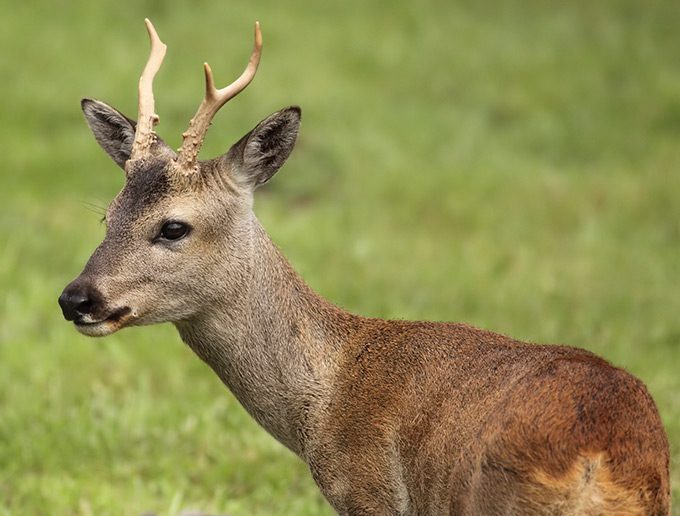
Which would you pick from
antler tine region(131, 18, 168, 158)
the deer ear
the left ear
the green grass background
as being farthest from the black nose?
the green grass background

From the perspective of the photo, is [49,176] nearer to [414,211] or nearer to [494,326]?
[414,211]

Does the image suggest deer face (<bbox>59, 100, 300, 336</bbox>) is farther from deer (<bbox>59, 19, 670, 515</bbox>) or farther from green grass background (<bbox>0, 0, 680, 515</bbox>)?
green grass background (<bbox>0, 0, 680, 515</bbox>)

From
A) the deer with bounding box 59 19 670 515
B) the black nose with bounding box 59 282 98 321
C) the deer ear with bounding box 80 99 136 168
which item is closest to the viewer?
the deer with bounding box 59 19 670 515

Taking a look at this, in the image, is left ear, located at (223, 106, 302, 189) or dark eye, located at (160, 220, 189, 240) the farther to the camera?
left ear, located at (223, 106, 302, 189)

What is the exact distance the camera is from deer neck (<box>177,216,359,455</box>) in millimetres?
4793

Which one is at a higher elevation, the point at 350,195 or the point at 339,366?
the point at 350,195

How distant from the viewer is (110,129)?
5316 mm

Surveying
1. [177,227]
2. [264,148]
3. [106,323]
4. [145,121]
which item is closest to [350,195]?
[264,148]

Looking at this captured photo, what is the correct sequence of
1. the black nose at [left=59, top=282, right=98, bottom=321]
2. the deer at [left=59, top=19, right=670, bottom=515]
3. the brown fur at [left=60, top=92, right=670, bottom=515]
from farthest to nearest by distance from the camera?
1. the black nose at [left=59, top=282, right=98, bottom=321]
2. the deer at [left=59, top=19, right=670, bottom=515]
3. the brown fur at [left=60, top=92, right=670, bottom=515]

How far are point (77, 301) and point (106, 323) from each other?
0.48 feet

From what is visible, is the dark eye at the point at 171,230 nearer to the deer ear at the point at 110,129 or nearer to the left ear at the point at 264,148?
the left ear at the point at 264,148

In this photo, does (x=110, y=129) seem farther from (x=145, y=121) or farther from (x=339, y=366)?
(x=339, y=366)

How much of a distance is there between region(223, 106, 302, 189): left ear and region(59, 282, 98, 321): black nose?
0.79 metres

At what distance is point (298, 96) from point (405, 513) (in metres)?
8.93
